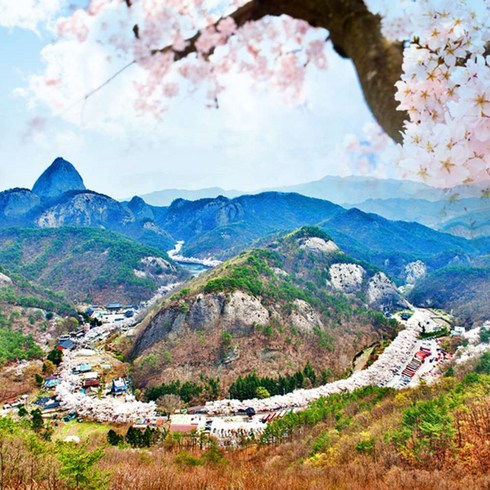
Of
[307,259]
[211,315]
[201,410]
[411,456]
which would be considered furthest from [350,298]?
[411,456]

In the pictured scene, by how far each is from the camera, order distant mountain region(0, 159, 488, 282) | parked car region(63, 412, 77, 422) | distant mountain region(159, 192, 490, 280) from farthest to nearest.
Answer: distant mountain region(0, 159, 488, 282)
distant mountain region(159, 192, 490, 280)
parked car region(63, 412, 77, 422)

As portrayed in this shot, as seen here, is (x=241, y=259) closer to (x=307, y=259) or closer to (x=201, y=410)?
(x=307, y=259)

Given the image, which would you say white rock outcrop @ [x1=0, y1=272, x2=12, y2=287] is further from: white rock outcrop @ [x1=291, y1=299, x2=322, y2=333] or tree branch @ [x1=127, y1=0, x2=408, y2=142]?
tree branch @ [x1=127, y1=0, x2=408, y2=142]

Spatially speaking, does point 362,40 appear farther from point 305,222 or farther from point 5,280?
point 305,222

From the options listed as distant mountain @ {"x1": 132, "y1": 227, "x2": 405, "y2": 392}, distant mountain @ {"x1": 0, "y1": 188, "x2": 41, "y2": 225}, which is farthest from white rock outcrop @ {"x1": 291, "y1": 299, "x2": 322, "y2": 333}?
distant mountain @ {"x1": 0, "y1": 188, "x2": 41, "y2": 225}

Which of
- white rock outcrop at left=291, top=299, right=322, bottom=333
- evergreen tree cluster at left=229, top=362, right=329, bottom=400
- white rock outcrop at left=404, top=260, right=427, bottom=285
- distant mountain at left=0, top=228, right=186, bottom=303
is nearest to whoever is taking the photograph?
evergreen tree cluster at left=229, top=362, right=329, bottom=400

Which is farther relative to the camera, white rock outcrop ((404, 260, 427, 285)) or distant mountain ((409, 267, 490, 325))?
white rock outcrop ((404, 260, 427, 285))

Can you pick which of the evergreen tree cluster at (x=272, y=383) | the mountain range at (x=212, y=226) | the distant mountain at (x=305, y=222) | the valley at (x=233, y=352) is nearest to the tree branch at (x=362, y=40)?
the valley at (x=233, y=352)

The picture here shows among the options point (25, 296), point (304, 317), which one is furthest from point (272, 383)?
point (25, 296)
